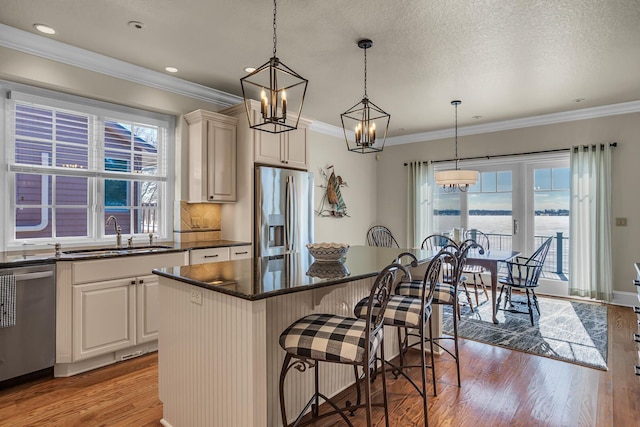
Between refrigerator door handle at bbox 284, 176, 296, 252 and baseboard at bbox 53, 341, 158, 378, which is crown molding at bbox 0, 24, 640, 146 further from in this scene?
baseboard at bbox 53, 341, 158, 378

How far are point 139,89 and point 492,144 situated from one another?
5.03 meters

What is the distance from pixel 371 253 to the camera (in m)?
2.75

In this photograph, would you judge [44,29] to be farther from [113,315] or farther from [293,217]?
[293,217]

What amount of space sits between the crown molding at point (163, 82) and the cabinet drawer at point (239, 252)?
1757mm

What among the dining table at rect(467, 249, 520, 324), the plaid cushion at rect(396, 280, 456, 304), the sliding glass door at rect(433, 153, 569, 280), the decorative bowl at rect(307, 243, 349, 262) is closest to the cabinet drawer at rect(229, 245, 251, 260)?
the decorative bowl at rect(307, 243, 349, 262)

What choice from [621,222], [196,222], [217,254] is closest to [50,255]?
[217,254]

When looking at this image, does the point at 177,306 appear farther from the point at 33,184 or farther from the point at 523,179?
the point at 523,179

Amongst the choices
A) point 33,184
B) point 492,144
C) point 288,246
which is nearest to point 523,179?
point 492,144

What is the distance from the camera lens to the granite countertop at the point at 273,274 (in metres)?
1.56

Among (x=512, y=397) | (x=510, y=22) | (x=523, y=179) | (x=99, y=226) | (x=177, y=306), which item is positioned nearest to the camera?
(x=177, y=306)

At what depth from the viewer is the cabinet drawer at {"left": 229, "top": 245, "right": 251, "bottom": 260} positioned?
12.3 ft

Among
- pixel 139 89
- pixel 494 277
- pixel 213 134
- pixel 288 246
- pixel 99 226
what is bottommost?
pixel 494 277

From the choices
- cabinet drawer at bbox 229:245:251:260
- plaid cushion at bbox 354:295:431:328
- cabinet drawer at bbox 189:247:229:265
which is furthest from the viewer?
cabinet drawer at bbox 229:245:251:260

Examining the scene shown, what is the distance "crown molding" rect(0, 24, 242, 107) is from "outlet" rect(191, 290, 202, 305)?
8.58 ft
